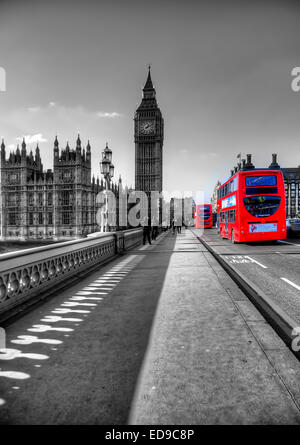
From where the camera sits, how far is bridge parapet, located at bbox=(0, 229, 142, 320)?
212 inches

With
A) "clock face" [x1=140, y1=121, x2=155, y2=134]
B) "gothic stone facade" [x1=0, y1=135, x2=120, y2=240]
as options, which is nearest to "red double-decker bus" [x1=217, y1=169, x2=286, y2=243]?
"gothic stone facade" [x1=0, y1=135, x2=120, y2=240]

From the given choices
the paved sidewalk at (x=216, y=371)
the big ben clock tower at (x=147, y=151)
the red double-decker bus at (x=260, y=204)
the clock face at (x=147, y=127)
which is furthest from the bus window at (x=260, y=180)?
the clock face at (x=147, y=127)

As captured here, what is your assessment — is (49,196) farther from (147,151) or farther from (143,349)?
(143,349)

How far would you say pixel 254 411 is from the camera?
8.25 ft

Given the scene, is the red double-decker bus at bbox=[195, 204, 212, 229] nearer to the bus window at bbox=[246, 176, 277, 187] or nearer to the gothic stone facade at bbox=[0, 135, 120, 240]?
the bus window at bbox=[246, 176, 277, 187]

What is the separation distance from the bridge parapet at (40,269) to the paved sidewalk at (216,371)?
273 centimetres

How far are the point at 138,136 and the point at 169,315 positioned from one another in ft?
369

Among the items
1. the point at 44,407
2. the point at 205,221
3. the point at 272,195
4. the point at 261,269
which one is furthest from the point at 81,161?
the point at 44,407

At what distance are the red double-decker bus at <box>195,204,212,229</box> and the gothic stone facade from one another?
40796 millimetres

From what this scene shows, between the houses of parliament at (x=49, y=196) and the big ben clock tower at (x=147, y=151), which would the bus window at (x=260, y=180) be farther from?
the big ben clock tower at (x=147, y=151)

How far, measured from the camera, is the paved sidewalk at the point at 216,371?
2502 millimetres

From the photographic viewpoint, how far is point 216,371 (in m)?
3.20

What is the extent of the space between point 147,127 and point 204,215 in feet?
248
